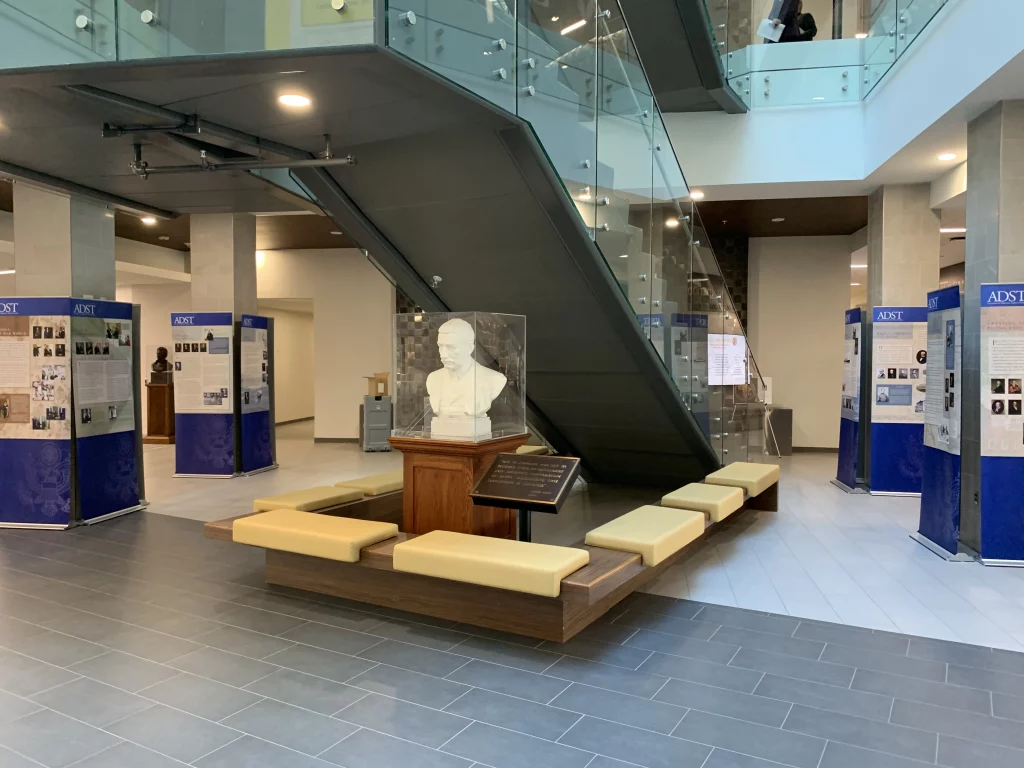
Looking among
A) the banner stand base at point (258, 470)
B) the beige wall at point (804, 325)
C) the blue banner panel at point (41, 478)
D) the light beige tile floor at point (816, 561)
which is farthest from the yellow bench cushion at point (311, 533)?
the beige wall at point (804, 325)

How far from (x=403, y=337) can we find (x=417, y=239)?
47.1 inches

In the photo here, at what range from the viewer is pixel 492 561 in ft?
12.1

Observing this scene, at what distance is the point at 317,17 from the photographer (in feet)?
11.2

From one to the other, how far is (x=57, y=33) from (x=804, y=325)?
11714 millimetres

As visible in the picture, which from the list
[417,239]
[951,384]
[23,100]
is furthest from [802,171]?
[23,100]

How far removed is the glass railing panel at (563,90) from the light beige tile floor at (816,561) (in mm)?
2801

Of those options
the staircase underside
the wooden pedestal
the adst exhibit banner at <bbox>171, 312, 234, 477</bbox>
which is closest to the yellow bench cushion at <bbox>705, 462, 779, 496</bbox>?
the staircase underside

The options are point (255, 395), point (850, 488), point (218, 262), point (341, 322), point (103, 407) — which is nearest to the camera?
point (103, 407)

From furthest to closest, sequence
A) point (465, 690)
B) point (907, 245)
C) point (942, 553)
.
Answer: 1. point (907, 245)
2. point (942, 553)
3. point (465, 690)

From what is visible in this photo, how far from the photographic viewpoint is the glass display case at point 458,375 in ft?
15.9

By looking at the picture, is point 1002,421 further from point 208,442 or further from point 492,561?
point 208,442

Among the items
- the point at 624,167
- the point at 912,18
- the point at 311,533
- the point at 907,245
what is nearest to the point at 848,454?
the point at 907,245

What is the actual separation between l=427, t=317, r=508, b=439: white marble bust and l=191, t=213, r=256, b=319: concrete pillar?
19.8 ft

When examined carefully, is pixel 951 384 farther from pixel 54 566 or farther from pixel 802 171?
pixel 54 566
